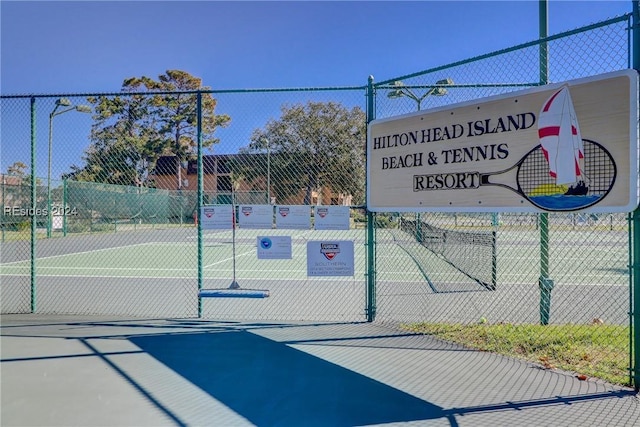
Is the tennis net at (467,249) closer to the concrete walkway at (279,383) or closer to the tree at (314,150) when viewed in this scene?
the tree at (314,150)

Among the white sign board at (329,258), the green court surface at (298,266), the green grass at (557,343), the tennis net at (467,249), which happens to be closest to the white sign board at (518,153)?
the white sign board at (329,258)

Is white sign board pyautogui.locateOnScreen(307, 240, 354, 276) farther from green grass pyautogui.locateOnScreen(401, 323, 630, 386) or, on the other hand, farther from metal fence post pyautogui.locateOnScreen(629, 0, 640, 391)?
metal fence post pyautogui.locateOnScreen(629, 0, 640, 391)

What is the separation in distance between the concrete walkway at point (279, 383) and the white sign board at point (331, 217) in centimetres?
154

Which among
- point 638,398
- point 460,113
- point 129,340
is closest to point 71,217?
point 129,340

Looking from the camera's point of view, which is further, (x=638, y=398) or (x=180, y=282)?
(x=180, y=282)

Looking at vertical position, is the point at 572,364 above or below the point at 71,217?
below

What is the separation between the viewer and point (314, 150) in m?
8.36

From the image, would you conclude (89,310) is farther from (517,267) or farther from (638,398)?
(517,267)

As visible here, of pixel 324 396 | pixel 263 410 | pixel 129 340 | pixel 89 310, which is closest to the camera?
pixel 263 410

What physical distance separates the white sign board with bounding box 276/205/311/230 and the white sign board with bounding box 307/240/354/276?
36cm

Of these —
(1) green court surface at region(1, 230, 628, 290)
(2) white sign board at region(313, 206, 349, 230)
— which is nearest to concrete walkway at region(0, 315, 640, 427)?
(2) white sign board at region(313, 206, 349, 230)

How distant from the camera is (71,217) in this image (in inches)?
936

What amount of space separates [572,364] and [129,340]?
210 inches

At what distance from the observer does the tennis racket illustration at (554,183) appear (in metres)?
4.37
